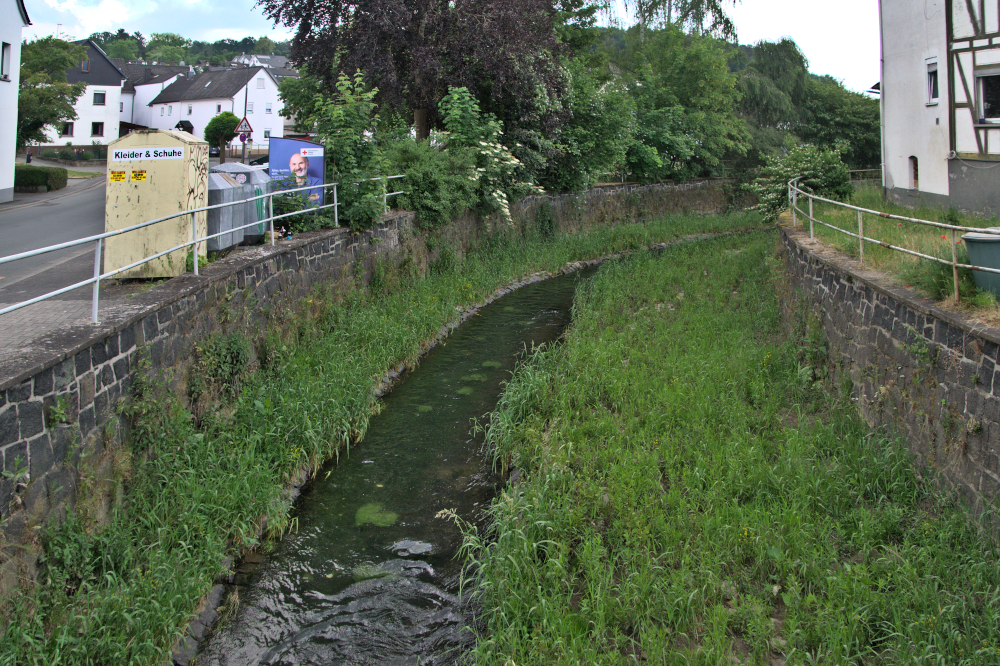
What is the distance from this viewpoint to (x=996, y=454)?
5441 millimetres

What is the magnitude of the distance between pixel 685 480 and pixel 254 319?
562 centimetres

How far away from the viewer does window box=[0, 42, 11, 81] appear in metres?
23.6

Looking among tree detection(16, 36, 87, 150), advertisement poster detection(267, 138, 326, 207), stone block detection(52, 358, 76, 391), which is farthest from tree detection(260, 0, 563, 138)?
tree detection(16, 36, 87, 150)

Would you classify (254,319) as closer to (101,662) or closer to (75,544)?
(75,544)

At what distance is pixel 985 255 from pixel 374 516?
5.76 metres

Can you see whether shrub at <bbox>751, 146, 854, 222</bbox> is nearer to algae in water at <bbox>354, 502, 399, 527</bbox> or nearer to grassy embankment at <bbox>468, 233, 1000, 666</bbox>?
grassy embankment at <bbox>468, 233, 1000, 666</bbox>

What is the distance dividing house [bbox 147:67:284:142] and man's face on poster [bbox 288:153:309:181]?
2124 inches

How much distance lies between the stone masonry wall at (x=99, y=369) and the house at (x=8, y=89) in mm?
16080

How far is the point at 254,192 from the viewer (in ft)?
36.6

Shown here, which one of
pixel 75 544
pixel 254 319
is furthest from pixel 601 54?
pixel 75 544

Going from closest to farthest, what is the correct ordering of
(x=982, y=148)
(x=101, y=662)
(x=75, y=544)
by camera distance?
(x=101, y=662)
(x=75, y=544)
(x=982, y=148)

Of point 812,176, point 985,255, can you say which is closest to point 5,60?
point 812,176

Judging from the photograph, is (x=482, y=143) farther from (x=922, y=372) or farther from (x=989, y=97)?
(x=922, y=372)

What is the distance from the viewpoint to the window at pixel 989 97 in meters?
16.5
